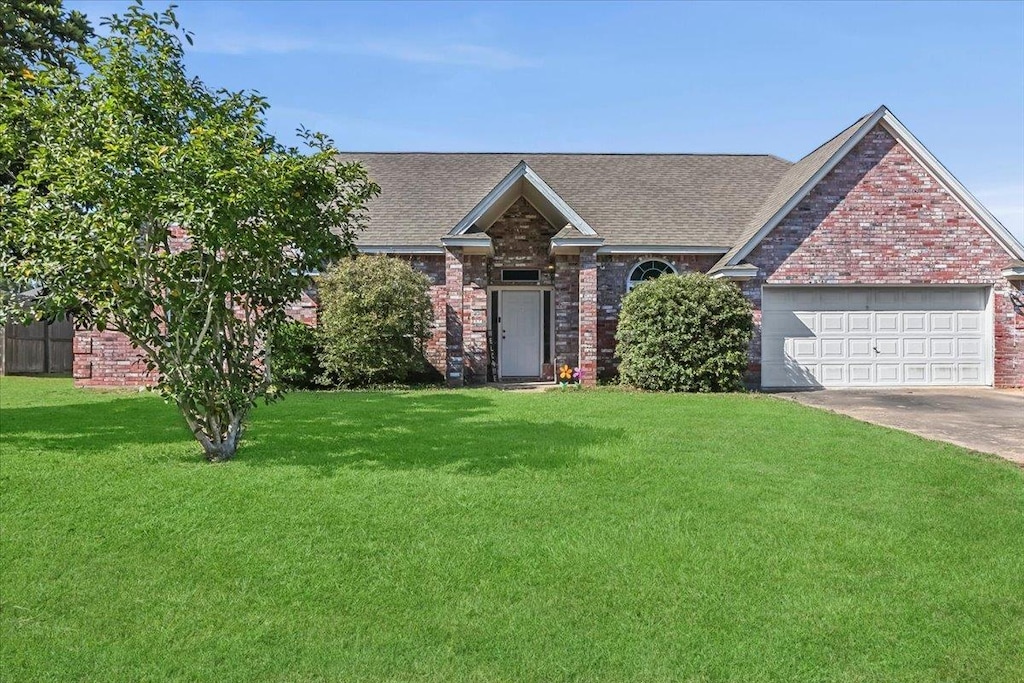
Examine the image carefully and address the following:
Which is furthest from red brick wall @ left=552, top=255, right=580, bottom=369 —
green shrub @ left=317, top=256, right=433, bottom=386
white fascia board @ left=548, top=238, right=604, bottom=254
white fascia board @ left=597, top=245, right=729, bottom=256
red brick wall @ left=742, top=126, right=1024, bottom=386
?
red brick wall @ left=742, top=126, right=1024, bottom=386

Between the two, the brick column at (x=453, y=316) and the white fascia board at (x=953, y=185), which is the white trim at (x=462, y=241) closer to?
the brick column at (x=453, y=316)

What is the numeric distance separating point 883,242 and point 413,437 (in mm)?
13458

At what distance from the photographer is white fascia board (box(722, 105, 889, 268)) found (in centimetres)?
1711

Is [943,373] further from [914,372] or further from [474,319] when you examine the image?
[474,319]

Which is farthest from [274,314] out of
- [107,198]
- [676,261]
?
[676,261]

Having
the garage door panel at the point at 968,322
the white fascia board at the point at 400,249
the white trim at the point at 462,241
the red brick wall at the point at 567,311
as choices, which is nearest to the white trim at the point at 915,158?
the garage door panel at the point at 968,322

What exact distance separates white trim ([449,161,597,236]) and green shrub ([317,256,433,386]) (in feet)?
5.53

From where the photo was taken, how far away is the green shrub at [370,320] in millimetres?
15688

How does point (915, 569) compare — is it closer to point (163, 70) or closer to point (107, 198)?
point (107, 198)

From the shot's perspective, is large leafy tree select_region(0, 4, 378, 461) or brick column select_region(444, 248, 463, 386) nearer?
large leafy tree select_region(0, 4, 378, 461)

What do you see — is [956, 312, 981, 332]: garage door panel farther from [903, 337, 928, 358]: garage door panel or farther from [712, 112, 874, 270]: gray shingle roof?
[712, 112, 874, 270]: gray shingle roof

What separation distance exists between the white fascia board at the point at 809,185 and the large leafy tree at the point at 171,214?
11.1 meters

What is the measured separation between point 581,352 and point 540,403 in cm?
426

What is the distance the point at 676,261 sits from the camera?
60.0 ft
